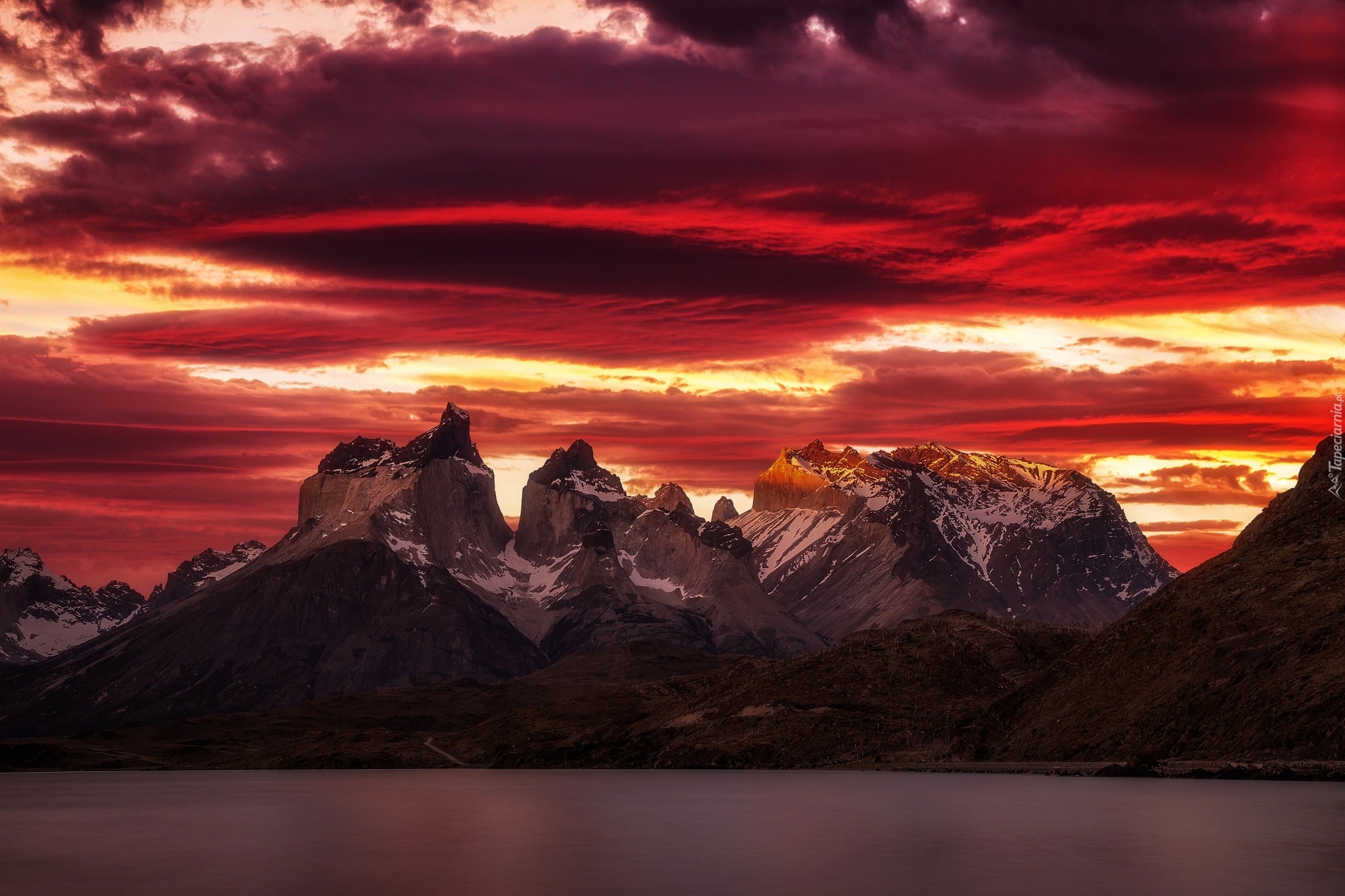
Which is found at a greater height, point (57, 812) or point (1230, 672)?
point (1230, 672)

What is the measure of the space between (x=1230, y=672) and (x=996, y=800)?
57529 millimetres

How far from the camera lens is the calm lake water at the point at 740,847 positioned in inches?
3201

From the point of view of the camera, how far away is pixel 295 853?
10838cm

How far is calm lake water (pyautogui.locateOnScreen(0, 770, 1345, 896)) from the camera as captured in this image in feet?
267

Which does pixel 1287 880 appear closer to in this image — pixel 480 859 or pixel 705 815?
pixel 480 859

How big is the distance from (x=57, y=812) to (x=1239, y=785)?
137 m

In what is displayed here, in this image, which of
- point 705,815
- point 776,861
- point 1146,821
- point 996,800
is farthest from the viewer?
point 996,800

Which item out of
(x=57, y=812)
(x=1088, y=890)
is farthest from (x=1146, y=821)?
(x=57, y=812)

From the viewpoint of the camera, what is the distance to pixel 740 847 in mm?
105938

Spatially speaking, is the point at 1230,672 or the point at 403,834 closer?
the point at 403,834

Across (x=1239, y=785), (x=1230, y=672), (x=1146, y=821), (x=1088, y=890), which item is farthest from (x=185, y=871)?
(x=1230, y=672)

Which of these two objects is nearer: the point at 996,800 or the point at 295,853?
the point at 295,853

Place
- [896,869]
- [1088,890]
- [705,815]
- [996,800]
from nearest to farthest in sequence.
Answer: [1088,890] < [896,869] < [705,815] < [996,800]

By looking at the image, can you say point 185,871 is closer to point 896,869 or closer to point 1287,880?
point 896,869
